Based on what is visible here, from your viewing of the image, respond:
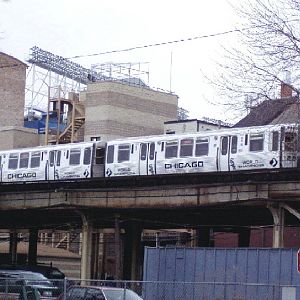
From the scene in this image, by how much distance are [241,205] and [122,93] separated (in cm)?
4478

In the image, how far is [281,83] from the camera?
25.4 meters

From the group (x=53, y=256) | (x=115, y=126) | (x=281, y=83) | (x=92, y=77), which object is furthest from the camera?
(x=92, y=77)

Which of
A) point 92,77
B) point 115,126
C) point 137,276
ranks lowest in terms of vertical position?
point 137,276

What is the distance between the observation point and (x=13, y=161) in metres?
56.8

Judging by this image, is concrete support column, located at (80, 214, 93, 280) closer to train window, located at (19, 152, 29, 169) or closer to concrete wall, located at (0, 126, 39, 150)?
train window, located at (19, 152, 29, 169)

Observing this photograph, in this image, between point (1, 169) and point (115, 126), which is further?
point (115, 126)

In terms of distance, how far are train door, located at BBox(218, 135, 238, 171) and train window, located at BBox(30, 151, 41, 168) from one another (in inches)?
565

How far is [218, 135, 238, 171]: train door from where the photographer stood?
44656mm

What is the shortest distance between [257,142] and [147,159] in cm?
784

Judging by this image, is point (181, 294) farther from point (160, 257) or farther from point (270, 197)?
point (270, 197)

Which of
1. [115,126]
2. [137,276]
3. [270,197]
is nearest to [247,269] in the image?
[270,197]

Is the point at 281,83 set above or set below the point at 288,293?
above

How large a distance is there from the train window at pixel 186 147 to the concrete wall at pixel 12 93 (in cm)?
4839

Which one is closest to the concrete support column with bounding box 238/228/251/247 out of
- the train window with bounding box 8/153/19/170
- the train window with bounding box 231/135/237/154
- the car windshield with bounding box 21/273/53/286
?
the train window with bounding box 8/153/19/170
